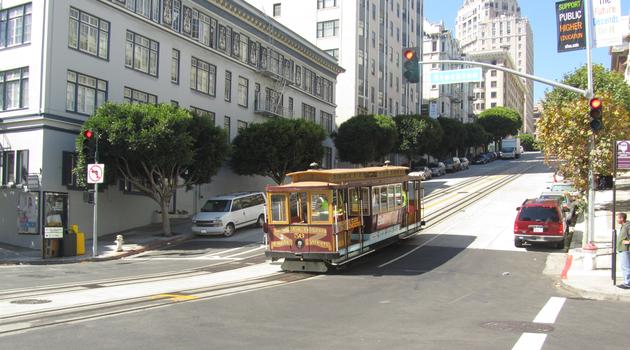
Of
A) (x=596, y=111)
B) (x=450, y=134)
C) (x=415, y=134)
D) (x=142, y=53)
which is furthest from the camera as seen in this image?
(x=450, y=134)

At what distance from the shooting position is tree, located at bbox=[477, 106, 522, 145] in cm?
11362

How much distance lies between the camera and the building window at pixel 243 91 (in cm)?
4319

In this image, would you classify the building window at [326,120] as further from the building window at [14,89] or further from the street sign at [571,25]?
the street sign at [571,25]

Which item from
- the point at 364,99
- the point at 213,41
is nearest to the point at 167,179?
the point at 213,41

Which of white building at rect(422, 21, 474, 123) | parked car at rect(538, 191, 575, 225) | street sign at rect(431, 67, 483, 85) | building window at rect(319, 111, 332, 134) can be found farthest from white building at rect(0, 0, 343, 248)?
white building at rect(422, 21, 474, 123)

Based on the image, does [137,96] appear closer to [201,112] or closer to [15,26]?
[201,112]

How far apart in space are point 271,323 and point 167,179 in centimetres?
2003

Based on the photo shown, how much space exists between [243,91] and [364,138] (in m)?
15.0

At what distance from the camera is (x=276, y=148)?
38250 mm

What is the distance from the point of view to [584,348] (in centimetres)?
838

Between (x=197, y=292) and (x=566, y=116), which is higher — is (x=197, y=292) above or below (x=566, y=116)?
below

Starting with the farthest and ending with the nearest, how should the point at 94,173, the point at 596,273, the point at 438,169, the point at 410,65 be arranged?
the point at 438,169, the point at 94,173, the point at 410,65, the point at 596,273

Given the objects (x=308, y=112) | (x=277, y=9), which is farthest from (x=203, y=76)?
(x=277, y=9)

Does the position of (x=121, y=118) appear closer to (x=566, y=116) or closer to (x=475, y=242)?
(x=475, y=242)
